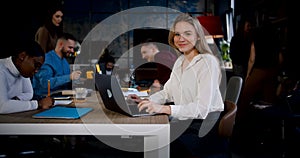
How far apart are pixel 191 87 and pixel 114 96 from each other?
0.51m

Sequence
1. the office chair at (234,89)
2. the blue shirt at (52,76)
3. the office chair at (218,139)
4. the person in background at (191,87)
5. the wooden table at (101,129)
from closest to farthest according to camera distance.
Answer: the wooden table at (101,129) → the person in background at (191,87) → the office chair at (218,139) → the office chair at (234,89) → the blue shirt at (52,76)

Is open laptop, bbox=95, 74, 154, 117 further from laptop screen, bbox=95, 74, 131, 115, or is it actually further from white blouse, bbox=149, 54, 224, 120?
white blouse, bbox=149, 54, 224, 120

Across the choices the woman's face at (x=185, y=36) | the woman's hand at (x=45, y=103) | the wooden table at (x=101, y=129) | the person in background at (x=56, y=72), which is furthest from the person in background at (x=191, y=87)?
the person in background at (x=56, y=72)

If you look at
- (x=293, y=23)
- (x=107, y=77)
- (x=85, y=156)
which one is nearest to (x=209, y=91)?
(x=107, y=77)

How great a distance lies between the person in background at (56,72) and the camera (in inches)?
128

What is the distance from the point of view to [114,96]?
169 cm

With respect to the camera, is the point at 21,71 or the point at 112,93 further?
the point at 21,71

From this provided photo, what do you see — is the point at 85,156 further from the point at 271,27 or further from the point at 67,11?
the point at 67,11

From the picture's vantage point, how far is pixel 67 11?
314 inches

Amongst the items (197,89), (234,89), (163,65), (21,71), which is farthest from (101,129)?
(163,65)

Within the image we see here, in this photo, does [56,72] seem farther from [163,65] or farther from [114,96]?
[114,96]

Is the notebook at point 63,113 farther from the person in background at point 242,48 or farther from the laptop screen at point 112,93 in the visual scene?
the person in background at point 242,48

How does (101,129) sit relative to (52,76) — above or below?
below

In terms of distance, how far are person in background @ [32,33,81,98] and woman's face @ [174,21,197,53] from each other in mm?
1389
